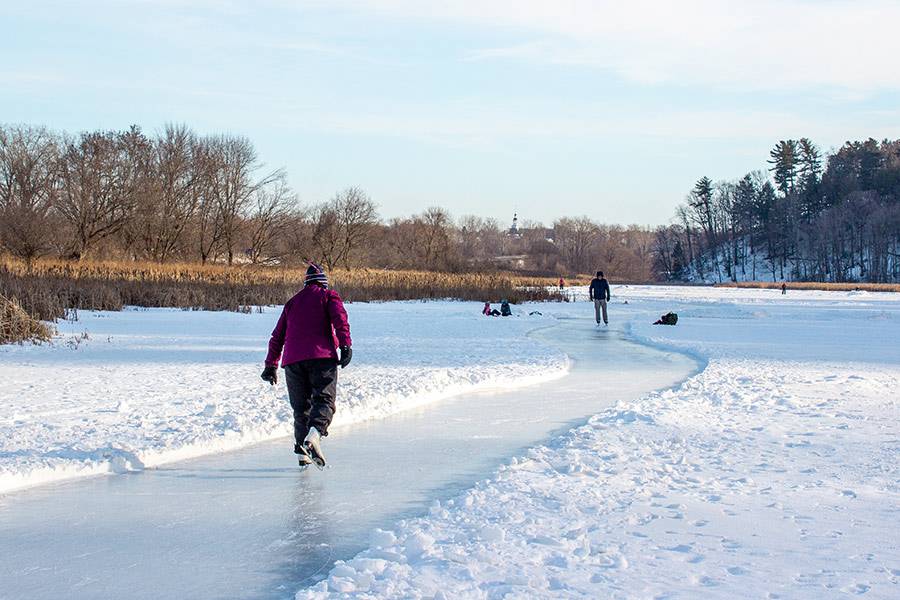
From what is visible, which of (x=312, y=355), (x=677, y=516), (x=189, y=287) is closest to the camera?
(x=677, y=516)

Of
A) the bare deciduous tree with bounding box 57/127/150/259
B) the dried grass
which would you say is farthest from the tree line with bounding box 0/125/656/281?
the dried grass

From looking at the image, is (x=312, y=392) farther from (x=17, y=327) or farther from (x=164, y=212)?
(x=164, y=212)

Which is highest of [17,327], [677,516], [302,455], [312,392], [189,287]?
[189,287]

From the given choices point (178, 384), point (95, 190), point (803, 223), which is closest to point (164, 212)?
point (95, 190)

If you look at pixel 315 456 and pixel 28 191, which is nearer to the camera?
pixel 315 456

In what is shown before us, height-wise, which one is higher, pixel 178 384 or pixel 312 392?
pixel 312 392

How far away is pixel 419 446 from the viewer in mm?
7953

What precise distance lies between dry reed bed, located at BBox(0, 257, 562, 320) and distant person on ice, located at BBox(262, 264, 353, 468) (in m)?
12.9

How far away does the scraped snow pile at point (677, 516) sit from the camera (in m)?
Answer: 4.14

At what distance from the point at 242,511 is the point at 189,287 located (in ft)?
82.0

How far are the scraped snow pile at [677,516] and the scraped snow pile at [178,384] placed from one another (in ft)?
8.96

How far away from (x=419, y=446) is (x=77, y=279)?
24055 millimetres

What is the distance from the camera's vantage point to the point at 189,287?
1164 inches

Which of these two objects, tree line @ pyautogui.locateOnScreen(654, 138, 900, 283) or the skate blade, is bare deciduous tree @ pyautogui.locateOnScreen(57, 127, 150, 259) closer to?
the skate blade
